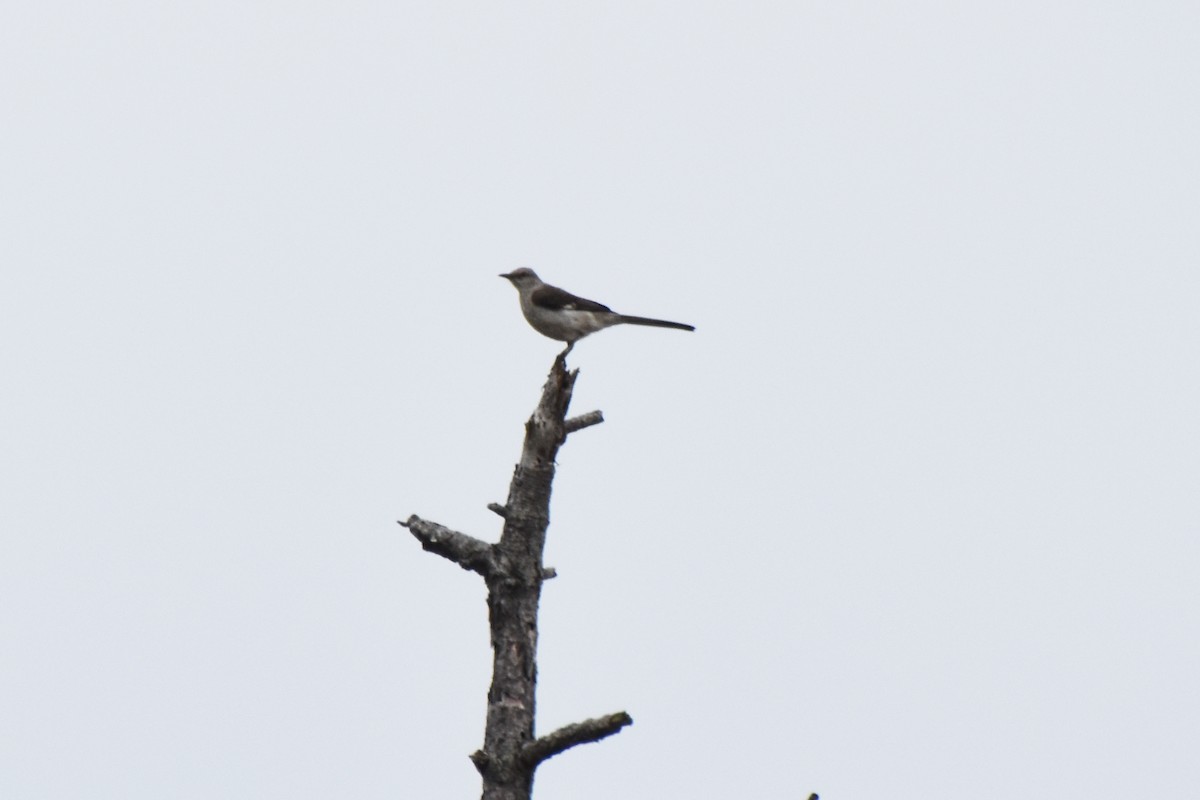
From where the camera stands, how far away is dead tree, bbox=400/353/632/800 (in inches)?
287

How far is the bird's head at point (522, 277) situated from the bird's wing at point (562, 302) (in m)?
0.66

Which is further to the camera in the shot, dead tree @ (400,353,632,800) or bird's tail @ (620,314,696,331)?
bird's tail @ (620,314,696,331)

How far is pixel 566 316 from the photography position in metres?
14.3

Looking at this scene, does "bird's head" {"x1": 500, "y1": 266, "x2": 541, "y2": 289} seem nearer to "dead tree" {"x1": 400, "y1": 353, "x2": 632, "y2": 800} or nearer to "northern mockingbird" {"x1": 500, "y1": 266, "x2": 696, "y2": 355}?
"northern mockingbird" {"x1": 500, "y1": 266, "x2": 696, "y2": 355}

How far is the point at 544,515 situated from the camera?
26.9 feet

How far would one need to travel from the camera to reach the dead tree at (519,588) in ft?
23.9

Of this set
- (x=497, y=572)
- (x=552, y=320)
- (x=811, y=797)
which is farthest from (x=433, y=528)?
(x=552, y=320)

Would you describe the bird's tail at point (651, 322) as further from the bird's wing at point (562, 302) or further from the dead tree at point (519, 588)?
the dead tree at point (519, 588)

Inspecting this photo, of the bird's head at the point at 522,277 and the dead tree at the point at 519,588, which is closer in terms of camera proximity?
the dead tree at the point at 519,588

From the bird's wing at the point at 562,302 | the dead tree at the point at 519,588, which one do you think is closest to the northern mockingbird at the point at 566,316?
the bird's wing at the point at 562,302

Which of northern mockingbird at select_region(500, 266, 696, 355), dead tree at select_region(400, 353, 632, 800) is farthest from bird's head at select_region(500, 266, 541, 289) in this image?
dead tree at select_region(400, 353, 632, 800)

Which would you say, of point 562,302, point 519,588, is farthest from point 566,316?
point 519,588

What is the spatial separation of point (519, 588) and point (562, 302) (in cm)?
679

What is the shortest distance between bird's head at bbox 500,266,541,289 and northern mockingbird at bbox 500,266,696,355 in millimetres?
453
